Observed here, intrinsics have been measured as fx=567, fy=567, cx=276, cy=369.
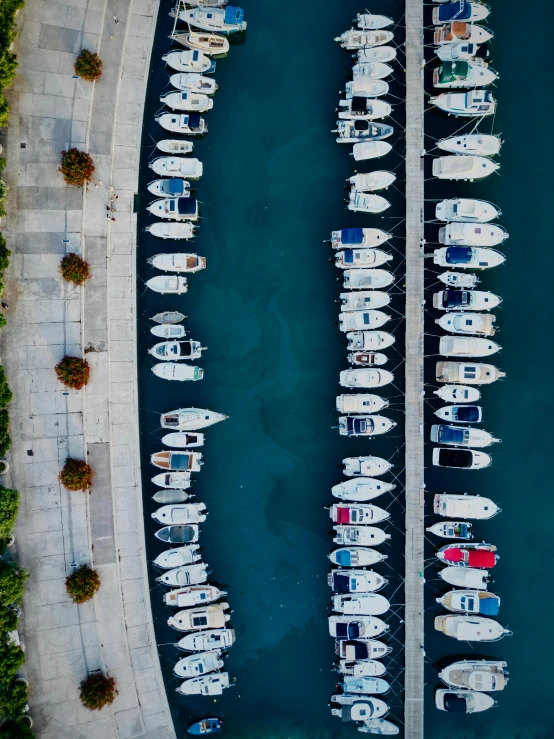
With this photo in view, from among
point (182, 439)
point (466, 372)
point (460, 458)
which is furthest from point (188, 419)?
point (466, 372)

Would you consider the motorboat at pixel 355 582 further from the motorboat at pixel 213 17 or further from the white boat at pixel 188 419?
the motorboat at pixel 213 17

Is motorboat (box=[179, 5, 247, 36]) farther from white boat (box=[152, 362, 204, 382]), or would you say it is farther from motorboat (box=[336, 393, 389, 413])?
motorboat (box=[336, 393, 389, 413])

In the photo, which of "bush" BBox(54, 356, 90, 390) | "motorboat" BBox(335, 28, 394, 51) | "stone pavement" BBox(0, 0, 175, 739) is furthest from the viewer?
"motorboat" BBox(335, 28, 394, 51)

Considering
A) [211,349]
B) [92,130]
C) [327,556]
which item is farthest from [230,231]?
[327,556]

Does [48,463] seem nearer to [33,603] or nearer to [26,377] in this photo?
[26,377]

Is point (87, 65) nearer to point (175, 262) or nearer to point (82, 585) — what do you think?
point (175, 262)

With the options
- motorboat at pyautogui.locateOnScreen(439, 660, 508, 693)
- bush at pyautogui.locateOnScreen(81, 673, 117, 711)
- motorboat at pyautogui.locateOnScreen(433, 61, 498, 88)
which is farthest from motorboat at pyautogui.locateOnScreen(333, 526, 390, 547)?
motorboat at pyautogui.locateOnScreen(433, 61, 498, 88)
